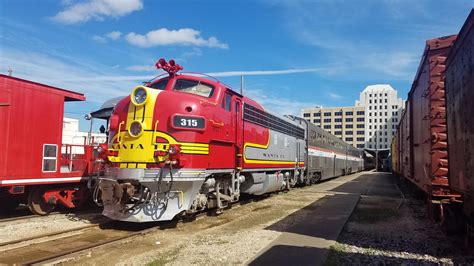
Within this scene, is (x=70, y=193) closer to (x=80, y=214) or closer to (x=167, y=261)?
(x=80, y=214)

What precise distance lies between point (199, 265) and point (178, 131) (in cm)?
325

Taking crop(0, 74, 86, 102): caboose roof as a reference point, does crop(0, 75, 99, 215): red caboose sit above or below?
below

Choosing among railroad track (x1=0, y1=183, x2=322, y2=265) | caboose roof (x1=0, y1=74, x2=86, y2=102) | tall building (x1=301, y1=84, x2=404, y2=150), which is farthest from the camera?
tall building (x1=301, y1=84, x2=404, y2=150)

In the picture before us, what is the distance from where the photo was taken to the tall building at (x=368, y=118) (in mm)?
122312

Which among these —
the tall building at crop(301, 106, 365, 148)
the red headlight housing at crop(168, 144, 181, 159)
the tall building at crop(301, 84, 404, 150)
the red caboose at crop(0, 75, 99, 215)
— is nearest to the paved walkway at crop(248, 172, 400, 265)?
the red headlight housing at crop(168, 144, 181, 159)

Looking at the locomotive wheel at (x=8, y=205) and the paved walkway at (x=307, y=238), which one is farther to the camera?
the locomotive wheel at (x=8, y=205)

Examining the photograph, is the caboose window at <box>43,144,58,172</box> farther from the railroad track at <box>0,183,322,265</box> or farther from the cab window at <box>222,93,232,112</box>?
the cab window at <box>222,93,232,112</box>

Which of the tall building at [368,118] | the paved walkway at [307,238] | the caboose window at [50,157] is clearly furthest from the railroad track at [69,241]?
the tall building at [368,118]

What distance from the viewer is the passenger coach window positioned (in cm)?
924

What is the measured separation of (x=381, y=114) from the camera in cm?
12406

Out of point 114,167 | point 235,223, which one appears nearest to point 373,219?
point 235,223

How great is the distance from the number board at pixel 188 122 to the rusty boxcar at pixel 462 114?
4902 mm

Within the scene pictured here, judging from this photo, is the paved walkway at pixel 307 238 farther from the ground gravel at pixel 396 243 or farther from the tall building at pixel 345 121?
the tall building at pixel 345 121

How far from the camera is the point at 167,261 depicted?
5863mm
